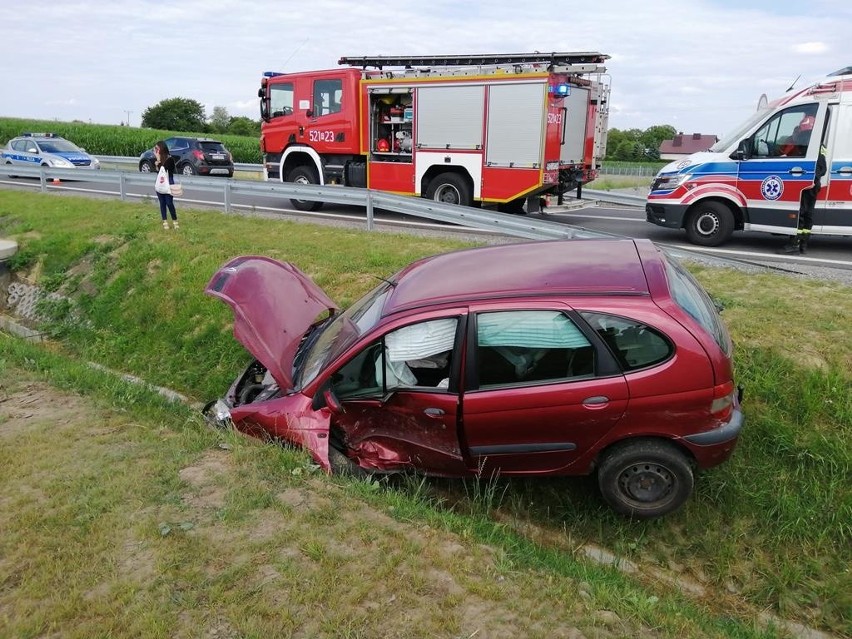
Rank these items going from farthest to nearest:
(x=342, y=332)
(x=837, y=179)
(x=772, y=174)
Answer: (x=772, y=174)
(x=837, y=179)
(x=342, y=332)

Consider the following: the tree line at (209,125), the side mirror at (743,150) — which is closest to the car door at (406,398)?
the side mirror at (743,150)

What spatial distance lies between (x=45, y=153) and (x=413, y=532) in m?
22.3

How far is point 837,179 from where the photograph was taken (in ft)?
31.3

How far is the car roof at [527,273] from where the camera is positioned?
4.09 metres

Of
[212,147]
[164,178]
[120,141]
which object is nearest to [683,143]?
[120,141]

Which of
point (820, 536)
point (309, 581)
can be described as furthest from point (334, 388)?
point (820, 536)

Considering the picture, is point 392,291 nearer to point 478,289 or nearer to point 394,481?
point 478,289

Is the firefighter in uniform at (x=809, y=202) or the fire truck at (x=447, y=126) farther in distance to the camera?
the fire truck at (x=447, y=126)

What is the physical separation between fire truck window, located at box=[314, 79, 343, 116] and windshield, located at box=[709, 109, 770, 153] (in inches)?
296

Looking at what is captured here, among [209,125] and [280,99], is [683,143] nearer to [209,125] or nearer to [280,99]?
[209,125]

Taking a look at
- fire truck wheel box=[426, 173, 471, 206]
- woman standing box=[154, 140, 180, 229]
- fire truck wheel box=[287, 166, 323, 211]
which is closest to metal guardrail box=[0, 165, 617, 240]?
fire truck wheel box=[287, 166, 323, 211]

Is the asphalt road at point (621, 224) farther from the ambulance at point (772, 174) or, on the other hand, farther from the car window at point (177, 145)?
the car window at point (177, 145)

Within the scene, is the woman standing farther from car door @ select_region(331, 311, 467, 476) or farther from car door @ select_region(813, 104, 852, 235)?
car door @ select_region(813, 104, 852, 235)

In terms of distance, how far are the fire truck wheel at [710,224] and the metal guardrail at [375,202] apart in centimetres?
292
